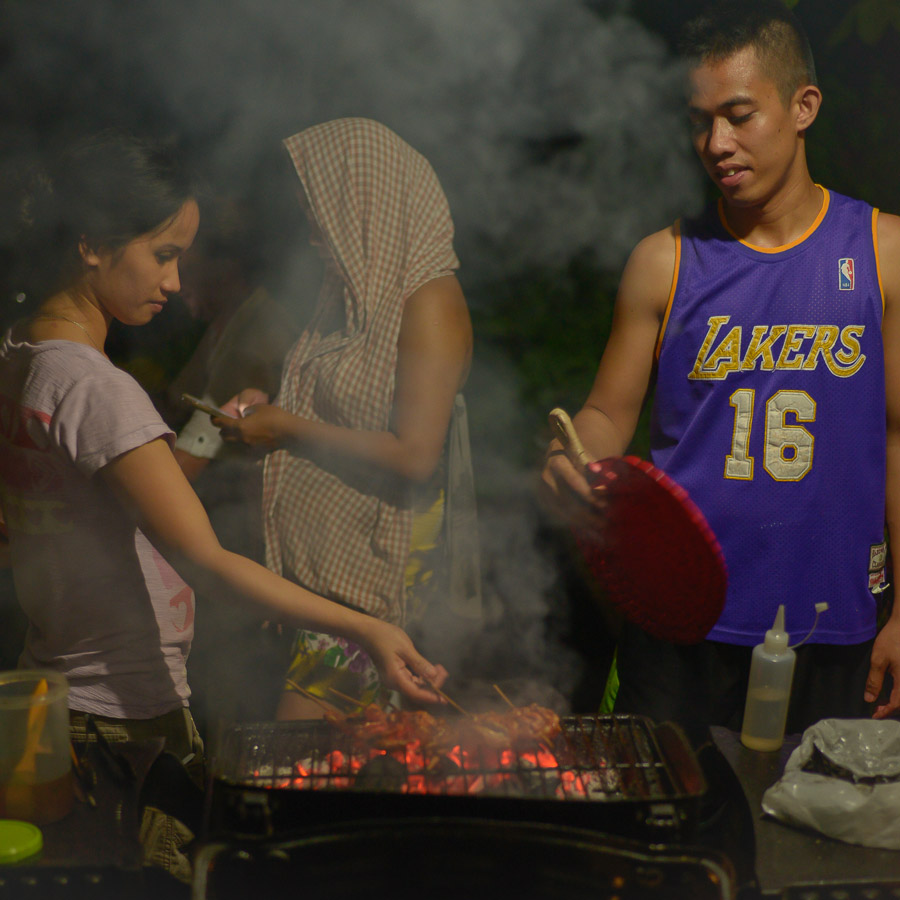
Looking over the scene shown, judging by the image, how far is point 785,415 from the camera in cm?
235

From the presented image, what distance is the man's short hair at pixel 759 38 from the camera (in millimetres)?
2221

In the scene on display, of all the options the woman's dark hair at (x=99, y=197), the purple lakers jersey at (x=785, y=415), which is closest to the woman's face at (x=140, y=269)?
the woman's dark hair at (x=99, y=197)

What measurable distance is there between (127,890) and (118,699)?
605mm

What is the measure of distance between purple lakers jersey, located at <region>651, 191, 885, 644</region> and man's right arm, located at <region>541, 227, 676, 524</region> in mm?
44

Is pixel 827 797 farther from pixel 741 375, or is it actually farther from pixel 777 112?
pixel 777 112

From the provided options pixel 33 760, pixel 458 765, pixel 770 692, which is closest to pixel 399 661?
pixel 458 765

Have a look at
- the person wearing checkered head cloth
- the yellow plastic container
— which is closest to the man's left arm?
the person wearing checkered head cloth

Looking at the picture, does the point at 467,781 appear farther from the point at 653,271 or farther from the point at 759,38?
the point at 759,38

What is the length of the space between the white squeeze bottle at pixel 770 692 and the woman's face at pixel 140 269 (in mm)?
1587

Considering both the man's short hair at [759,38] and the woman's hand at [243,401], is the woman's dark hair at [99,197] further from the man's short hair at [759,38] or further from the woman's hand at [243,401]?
the man's short hair at [759,38]

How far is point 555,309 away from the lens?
2.85 m

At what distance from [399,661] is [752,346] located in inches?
50.4

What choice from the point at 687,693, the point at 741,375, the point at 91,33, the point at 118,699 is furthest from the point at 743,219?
the point at 118,699

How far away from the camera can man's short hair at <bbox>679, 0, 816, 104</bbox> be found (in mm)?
2221
